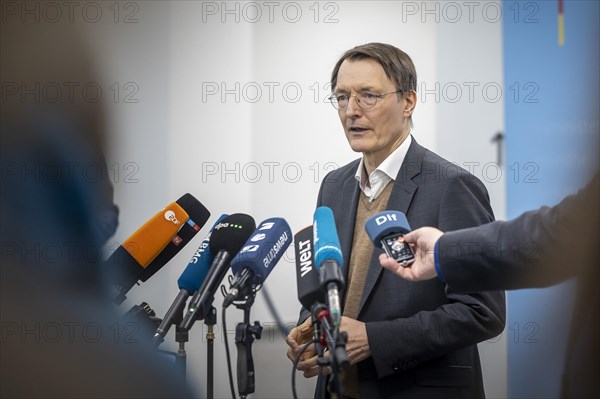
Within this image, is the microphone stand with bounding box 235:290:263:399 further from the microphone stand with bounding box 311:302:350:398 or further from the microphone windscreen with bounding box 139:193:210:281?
the microphone windscreen with bounding box 139:193:210:281

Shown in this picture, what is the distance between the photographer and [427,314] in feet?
6.23

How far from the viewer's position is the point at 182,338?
1.79 m

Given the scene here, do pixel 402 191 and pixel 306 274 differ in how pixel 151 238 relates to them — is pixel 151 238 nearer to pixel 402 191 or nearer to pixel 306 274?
pixel 306 274

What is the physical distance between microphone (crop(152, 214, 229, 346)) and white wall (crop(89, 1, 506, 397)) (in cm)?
54

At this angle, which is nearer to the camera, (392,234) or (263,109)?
(392,234)

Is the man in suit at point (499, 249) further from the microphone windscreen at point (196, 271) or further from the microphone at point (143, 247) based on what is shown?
the microphone at point (143, 247)

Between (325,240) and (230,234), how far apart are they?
0.37m

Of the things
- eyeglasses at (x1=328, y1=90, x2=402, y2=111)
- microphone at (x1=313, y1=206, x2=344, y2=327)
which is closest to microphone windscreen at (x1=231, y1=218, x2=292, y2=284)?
microphone at (x1=313, y1=206, x2=344, y2=327)

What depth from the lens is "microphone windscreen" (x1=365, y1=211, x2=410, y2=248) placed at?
5.19ft

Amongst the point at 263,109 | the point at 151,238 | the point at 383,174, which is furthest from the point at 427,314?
the point at 263,109

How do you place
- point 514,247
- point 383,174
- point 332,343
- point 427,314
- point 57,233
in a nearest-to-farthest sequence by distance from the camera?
point 332,343 < point 514,247 < point 427,314 < point 383,174 < point 57,233

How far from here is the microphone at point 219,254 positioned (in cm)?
159

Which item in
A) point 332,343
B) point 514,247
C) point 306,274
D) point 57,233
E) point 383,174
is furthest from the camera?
point 57,233

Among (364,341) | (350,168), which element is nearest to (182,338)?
(364,341)
